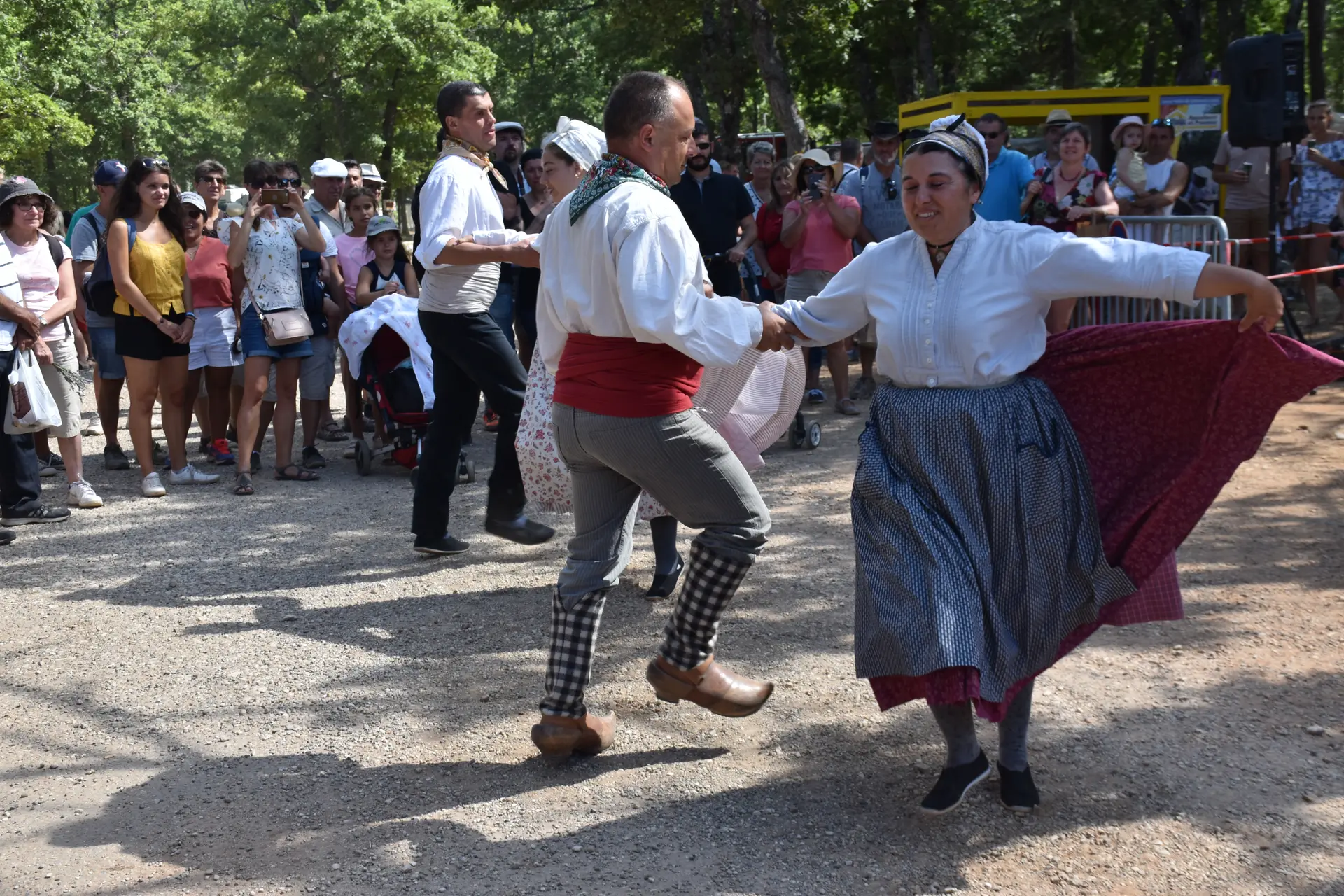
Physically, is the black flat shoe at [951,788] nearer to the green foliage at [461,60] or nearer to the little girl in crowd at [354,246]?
the little girl in crowd at [354,246]

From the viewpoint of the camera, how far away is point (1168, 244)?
32.7 feet

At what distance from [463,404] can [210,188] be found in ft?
13.6

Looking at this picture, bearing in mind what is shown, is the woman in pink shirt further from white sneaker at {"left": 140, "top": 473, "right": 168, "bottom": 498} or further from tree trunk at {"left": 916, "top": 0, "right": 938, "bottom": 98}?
tree trunk at {"left": 916, "top": 0, "right": 938, "bottom": 98}

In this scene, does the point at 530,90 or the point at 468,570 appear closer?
the point at 468,570

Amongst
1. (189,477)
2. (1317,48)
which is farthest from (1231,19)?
(189,477)

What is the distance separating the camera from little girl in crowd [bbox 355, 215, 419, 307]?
31.5ft

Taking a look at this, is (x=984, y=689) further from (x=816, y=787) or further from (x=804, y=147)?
(x=804, y=147)

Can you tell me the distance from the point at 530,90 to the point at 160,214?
3867 centimetres

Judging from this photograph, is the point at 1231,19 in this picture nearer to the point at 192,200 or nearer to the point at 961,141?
the point at 192,200

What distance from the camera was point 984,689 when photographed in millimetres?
3502

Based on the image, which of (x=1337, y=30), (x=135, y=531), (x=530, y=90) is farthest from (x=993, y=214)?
(x=530, y=90)

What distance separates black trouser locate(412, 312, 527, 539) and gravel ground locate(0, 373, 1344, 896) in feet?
1.02

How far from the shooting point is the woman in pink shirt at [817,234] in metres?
10.3

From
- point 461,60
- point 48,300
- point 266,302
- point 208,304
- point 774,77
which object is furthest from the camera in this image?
point 461,60
